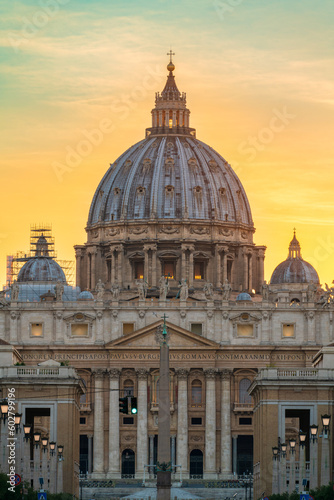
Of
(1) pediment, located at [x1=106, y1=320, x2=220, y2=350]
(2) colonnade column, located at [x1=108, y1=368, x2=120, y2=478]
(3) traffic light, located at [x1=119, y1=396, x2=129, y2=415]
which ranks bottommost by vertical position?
(3) traffic light, located at [x1=119, y1=396, x2=129, y2=415]

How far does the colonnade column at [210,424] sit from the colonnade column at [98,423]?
984cm

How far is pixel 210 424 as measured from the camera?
194500mm

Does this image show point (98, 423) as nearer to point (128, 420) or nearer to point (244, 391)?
point (128, 420)

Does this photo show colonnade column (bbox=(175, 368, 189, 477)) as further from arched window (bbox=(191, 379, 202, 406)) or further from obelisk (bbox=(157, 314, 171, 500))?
obelisk (bbox=(157, 314, 171, 500))

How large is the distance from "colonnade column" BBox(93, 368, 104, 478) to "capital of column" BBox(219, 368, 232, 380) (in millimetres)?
11392

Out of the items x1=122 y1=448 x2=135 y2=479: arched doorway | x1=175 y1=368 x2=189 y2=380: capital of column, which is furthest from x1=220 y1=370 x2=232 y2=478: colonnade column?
x1=122 y1=448 x2=135 y2=479: arched doorway

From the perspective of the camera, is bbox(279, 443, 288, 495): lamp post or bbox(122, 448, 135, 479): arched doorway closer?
bbox(279, 443, 288, 495): lamp post

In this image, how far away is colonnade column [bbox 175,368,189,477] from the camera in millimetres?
193375

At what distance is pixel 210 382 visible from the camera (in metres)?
195

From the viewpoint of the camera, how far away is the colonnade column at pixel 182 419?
193375 mm

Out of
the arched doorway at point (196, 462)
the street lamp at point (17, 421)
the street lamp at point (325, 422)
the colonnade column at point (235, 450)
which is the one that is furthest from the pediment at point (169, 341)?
the street lamp at point (325, 422)

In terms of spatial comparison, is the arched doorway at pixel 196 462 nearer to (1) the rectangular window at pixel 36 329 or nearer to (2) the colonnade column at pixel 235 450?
(2) the colonnade column at pixel 235 450

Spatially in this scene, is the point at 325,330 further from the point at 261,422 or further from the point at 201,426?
the point at 261,422

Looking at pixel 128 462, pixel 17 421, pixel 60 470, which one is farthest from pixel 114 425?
pixel 17 421
